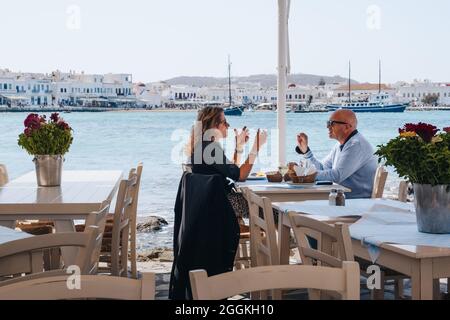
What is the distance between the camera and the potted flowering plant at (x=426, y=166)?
287cm

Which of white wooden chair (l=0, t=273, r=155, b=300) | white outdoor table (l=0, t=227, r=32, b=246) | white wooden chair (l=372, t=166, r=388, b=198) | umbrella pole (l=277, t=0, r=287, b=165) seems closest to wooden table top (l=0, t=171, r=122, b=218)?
white outdoor table (l=0, t=227, r=32, b=246)

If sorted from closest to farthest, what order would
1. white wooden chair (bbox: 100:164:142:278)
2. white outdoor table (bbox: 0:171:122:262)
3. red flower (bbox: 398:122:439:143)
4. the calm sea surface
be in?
red flower (bbox: 398:122:439:143) < white outdoor table (bbox: 0:171:122:262) < white wooden chair (bbox: 100:164:142:278) < the calm sea surface

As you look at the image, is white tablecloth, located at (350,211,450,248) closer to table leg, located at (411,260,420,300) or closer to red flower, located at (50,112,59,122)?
table leg, located at (411,260,420,300)

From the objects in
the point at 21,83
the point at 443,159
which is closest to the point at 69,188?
the point at 443,159

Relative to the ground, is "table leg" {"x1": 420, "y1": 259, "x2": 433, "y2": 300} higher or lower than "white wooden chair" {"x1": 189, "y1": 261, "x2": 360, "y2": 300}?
lower

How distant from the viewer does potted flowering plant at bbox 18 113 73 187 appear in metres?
4.60

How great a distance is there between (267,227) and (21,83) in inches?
885

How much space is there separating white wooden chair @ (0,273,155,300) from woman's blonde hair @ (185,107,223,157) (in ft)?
8.09

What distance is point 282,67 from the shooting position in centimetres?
638

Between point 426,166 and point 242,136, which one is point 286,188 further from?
point 426,166

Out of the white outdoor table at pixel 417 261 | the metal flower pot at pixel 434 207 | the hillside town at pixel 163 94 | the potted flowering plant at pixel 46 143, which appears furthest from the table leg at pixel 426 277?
the hillside town at pixel 163 94

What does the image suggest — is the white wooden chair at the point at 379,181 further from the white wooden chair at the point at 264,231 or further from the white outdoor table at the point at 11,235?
the white outdoor table at the point at 11,235

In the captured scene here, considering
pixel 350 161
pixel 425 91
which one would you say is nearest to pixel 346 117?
pixel 350 161
